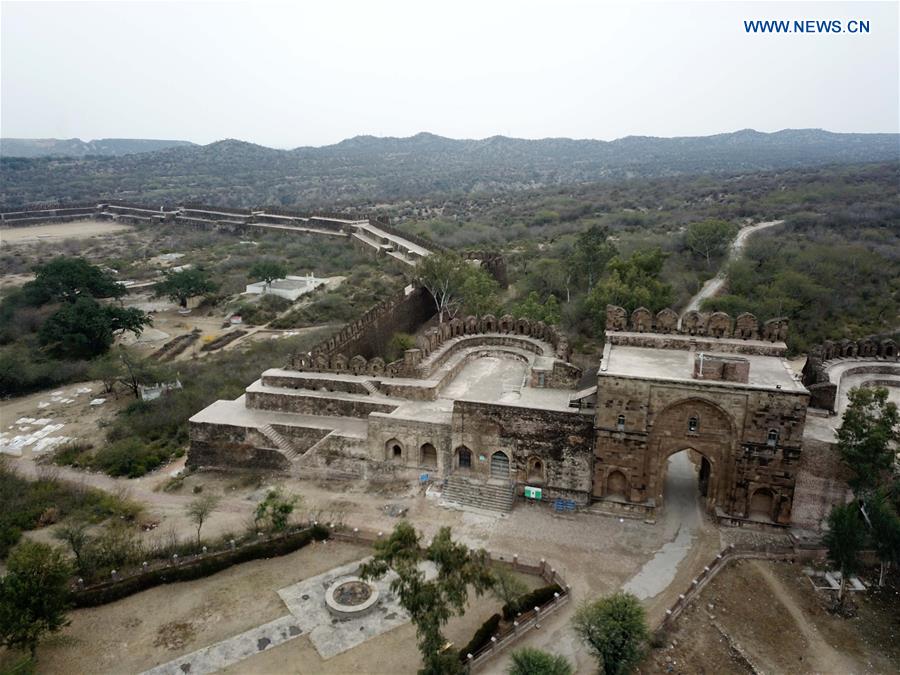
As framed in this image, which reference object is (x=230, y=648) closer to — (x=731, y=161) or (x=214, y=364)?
(x=214, y=364)

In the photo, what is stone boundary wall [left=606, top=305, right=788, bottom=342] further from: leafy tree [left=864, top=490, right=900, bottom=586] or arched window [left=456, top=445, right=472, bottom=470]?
arched window [left=456, top=445, right=472, bottom=470]

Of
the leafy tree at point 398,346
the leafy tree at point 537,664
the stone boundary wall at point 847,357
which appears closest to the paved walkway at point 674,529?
the leafy tree at point 537,664

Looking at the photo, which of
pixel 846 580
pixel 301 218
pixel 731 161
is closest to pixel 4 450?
pixel 846 580

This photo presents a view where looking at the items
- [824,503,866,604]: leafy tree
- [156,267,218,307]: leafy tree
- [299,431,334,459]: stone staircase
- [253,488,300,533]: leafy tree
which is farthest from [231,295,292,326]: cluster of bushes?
[824,503,866,604]: leafy tree

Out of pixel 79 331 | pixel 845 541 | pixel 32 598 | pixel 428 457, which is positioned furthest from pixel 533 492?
pixel 79 331

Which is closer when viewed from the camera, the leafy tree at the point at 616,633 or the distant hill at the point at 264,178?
the leafy tree at the point at 616,633

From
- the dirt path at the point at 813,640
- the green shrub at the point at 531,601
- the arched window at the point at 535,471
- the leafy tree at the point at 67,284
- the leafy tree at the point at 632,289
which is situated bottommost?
the dirt path at the point at 813,640

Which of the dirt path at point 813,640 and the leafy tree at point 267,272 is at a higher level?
the leafy tree at point 267,272

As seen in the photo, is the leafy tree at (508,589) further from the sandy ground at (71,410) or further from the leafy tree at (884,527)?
the sandy ground at (71,410)
